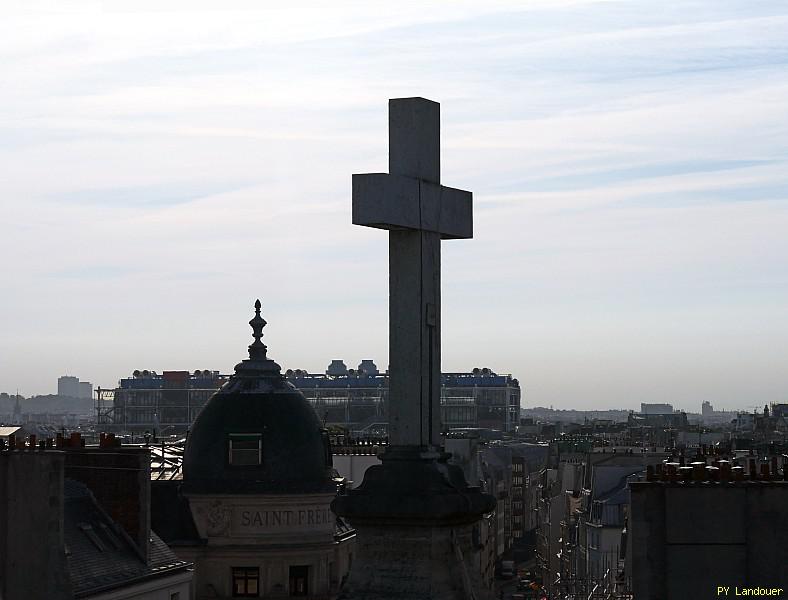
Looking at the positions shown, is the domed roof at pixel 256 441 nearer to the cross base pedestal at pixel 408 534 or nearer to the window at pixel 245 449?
the window at pixel 245 449

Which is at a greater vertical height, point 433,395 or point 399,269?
point 399,269

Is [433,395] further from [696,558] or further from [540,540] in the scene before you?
[540,540]

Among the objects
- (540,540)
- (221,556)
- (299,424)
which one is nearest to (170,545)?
(221,556)

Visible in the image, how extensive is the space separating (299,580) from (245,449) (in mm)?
4029

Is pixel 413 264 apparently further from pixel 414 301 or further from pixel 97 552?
pixel 97 552

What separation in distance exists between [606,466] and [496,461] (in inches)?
2039

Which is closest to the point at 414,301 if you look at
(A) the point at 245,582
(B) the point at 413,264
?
(B) the point at 413,264

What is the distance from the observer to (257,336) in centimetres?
5091

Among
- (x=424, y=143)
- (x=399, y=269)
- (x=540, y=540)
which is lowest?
(x=540, y=540)

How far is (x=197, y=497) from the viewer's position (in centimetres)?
4947

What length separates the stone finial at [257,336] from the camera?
50375 mm

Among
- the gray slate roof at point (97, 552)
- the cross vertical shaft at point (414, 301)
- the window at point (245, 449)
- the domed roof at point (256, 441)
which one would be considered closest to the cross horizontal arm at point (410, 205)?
the cross vertical shaft at point (414, 301)

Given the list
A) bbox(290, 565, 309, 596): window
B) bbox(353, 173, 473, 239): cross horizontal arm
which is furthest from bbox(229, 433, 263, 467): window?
bbox(353, 173, 473, 239): cross horizontal arm

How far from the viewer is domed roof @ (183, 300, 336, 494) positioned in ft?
161
